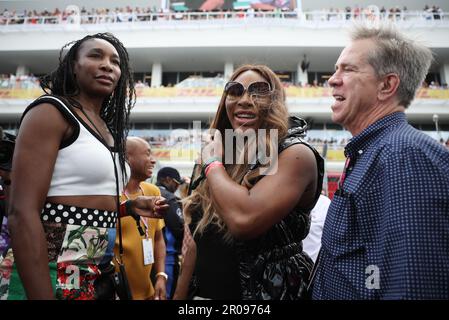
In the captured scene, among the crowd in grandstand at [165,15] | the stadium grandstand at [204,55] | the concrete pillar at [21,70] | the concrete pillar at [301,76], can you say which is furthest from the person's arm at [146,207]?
the concrete pillar at [21,70]

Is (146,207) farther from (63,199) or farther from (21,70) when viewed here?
(21,70)

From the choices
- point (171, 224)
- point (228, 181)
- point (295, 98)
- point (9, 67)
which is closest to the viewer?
point (228, 181)

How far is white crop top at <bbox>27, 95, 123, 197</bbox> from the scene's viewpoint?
1.36 metres

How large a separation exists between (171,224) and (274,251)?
260 cm

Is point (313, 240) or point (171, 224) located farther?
point (171, 224)

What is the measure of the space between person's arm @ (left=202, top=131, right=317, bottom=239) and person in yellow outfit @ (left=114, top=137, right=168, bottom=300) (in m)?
0.87

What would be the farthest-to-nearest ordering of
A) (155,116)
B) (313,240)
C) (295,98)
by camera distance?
(155,116) < (295,98) < (313,240)

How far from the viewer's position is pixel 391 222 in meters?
1.19

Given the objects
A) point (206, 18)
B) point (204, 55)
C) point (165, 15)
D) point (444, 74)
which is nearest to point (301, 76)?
point (204, 55)

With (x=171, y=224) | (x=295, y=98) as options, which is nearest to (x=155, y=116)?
(x=295, y=98)

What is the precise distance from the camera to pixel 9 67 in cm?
2122

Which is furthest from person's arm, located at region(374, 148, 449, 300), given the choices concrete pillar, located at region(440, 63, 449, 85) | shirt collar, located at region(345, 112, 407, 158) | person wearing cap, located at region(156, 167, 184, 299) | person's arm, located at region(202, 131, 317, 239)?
concrete pillar, located at region(440, 63, 449, 85)
